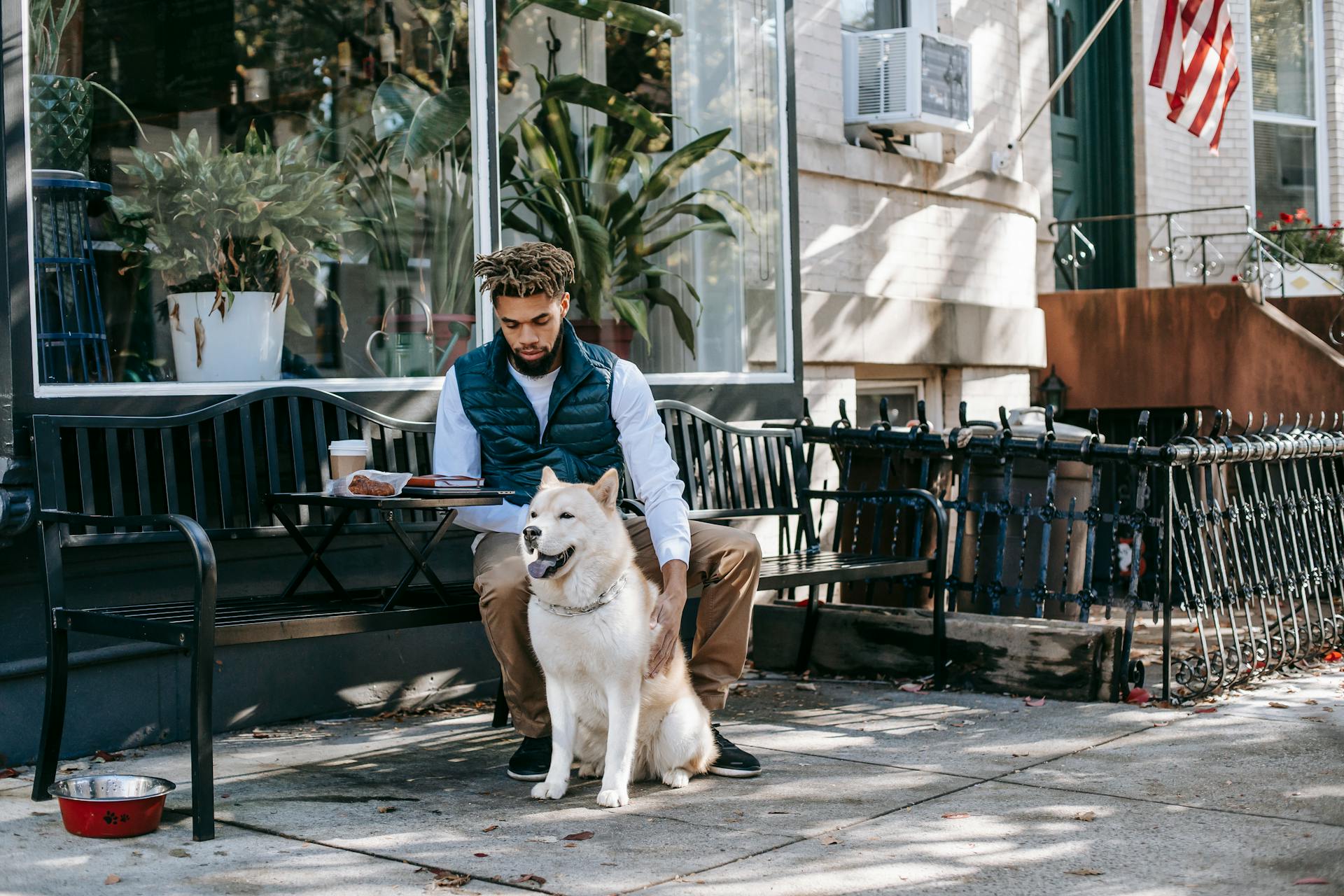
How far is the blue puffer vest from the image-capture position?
4.90 metres

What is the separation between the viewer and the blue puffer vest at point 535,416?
16.1 ft

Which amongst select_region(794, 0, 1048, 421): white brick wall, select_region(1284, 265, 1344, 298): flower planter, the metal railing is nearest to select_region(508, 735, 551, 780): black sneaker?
select_region(794, 0, 1048, 421): white brick wall

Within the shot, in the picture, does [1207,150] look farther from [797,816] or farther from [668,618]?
[797,816]

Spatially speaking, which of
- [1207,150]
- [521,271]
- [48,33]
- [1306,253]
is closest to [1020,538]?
[521,271]

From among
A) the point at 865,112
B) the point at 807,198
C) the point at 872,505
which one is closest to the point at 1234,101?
the point at 865,112

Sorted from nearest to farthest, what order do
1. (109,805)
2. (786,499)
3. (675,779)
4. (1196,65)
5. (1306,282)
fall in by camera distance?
(109,805) → (675,779) → (786,499) → (1196,65) → (1306,282)

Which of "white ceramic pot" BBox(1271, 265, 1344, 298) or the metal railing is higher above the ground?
the metal railing

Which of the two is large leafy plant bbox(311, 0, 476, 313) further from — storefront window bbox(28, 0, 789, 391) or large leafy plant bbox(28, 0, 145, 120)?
large leafy plant bbox(28, 0, 145, 120)

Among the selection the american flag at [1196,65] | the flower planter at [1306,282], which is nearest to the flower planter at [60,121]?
the american flag at [1196,65]

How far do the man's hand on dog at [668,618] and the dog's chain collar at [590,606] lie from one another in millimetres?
185

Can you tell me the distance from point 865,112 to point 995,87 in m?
1.76

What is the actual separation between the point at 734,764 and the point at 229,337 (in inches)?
98.3

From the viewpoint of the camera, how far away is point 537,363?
15.8 ft

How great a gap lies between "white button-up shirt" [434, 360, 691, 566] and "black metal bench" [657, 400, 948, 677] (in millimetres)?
1297
